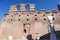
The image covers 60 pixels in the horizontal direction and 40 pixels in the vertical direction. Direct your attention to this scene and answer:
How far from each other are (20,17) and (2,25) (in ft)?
6.41

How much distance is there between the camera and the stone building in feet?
56.1

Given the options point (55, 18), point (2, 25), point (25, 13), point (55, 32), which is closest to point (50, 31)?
point (55, 32)

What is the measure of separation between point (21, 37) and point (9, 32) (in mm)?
1325

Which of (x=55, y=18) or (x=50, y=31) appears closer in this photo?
(x=50, y=31)

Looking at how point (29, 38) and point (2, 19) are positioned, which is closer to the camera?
point (29, 38)

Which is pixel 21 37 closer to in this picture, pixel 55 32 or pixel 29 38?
pixel 29 38

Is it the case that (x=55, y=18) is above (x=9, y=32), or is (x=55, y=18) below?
above

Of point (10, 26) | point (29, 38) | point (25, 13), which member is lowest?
point (29, 38)

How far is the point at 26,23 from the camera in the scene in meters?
17.7

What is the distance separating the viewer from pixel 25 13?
18.2m

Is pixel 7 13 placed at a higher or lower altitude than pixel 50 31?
higher

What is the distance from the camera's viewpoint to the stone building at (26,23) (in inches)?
673

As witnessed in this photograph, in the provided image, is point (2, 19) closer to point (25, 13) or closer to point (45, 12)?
point (25, 13)

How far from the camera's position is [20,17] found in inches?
712
